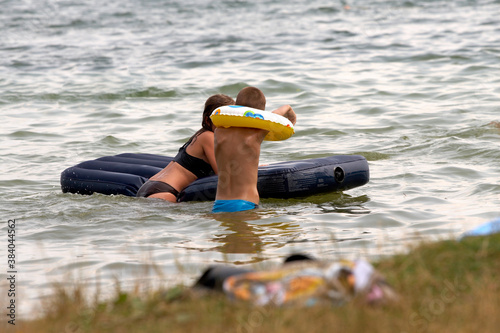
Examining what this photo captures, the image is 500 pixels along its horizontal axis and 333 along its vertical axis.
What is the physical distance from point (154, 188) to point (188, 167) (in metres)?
0.42

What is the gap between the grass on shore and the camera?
113 inches

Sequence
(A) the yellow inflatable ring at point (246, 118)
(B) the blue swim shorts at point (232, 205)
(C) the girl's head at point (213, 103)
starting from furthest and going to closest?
(C) the girl's head at point (213, 103) → (B) the blue swim shorts at point (232, 205) → (A) the yellow inflatable ring at point (246, 118)

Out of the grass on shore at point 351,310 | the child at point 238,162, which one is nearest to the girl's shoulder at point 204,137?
the child at point 238,162

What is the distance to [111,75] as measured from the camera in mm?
16125

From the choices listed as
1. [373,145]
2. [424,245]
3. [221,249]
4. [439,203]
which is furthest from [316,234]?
[373,145]

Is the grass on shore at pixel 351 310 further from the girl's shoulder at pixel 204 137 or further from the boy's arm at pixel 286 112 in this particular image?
the girl's shoulder at pixel 204 137

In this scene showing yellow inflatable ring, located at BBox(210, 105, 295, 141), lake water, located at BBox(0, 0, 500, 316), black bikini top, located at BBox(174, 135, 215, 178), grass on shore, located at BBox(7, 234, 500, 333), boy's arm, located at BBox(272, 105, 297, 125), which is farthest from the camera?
black bikini top, located at BBox(174, 135, 215, 178)

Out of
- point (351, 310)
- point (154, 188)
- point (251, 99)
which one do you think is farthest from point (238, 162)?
point (351, 310)

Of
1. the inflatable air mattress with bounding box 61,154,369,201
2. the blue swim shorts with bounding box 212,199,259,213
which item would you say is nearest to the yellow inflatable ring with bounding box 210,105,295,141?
the blue swim shorts with bounding box 212,199,259,213

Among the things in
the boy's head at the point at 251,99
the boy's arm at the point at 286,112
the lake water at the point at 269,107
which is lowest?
the lake water at the point at 269,107

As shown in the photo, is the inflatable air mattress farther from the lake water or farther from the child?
the child

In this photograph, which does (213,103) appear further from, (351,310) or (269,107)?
(269,107)

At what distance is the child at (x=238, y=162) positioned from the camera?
6.40 m

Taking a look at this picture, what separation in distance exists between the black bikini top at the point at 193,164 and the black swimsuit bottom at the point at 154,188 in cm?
29
